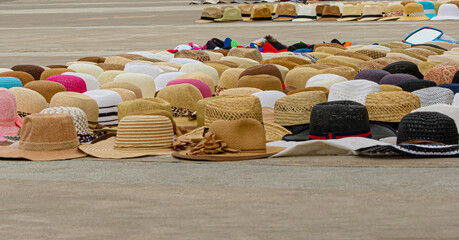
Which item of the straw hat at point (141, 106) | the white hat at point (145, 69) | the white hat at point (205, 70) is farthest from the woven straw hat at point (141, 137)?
the white hat at point (145, 69)

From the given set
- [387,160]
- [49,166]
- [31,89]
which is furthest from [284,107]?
[31,89]

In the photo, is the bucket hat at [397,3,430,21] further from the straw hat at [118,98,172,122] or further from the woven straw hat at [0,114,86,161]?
the woven straw hat at [0,114,86,161]

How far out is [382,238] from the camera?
126 inches

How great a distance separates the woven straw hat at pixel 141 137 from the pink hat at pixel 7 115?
88 centimetres

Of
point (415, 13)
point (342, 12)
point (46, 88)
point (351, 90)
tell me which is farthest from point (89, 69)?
point (342, 12)

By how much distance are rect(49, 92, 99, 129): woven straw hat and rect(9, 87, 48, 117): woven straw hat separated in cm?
38

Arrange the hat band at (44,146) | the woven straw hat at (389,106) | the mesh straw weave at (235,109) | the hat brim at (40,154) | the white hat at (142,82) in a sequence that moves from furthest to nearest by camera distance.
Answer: the white hat at (142,82) → the woven straw hat at (389,106) → the mesh straw weave at (235,109) → the hat band at (44,146) → the hat brim at (40,154)

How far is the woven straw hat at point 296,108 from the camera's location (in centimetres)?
584

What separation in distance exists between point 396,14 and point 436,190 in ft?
65.2

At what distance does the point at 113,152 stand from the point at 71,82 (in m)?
2.61

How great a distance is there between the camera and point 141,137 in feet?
17.0

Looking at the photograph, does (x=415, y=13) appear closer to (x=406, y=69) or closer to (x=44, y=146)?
(x=406, y=69)

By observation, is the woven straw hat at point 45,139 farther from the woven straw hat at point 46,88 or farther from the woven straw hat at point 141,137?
the woven straw hat at point 46,88

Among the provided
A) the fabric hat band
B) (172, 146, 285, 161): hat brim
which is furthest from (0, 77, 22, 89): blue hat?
the fabric hat band
